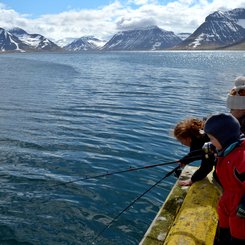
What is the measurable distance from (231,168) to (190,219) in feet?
5.76

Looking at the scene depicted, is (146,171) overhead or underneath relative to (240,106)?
underneath

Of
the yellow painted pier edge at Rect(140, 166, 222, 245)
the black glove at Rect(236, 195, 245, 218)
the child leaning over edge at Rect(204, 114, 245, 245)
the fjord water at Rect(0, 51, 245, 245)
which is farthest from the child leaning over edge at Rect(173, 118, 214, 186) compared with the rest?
the black glove at Rect(236, 195, 245, 218)

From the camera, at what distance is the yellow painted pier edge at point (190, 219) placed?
519 centimetres

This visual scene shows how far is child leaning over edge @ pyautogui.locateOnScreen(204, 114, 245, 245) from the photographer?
164 inches

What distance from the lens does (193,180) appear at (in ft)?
22.9

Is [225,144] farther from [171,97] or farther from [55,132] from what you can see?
[171,97]

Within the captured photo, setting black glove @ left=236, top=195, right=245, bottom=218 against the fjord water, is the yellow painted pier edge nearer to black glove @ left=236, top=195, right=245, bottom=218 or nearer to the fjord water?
black glove @ left=236, top=195, right=245, bottom=218

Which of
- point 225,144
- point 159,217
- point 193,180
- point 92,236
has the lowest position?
point 92,236

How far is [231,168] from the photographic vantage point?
13.8 feet

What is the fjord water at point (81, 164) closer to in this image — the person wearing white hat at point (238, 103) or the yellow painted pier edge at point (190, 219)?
the yellow painted pier edge at point (190, 219)

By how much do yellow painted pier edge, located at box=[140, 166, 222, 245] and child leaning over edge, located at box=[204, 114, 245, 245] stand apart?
64 cm

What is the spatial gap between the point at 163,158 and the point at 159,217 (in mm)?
5942

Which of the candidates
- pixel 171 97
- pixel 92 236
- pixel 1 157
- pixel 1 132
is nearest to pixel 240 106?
pixel 92 236

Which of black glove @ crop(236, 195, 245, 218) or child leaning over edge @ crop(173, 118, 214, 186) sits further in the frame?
child leaning over edge @ crop(173, 118, 214, 186)
